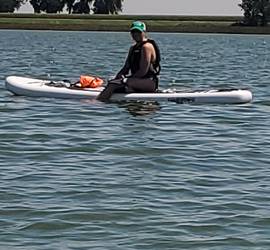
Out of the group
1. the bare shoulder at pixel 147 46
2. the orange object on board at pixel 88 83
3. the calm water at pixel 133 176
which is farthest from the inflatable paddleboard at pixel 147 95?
the bare shoulder at pixel 147 46

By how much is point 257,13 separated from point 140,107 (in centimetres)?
8984

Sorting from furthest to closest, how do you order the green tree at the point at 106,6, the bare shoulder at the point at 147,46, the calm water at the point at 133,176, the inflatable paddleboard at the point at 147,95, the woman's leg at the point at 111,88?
1. the green tree at the point at 106,6
2. the inflatable paddleboard at the point at 147,95
3. the woman's leg at the point at 111,88
4. the bare shoulder at the point at 147,46
5. the calm water at the point at 133,176

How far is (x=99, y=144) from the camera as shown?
11516mm

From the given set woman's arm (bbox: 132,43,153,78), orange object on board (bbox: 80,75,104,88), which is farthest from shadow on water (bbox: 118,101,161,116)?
orange object on board (bbox: 80,75,104,88)

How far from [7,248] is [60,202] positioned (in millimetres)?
1328

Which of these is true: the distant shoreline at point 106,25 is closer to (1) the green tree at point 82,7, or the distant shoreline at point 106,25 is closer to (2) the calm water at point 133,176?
(1) the green tree at point 82,7

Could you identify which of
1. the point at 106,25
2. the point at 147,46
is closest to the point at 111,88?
the point at 147,46

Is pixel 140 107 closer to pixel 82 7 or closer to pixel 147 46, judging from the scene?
pixel 147 46

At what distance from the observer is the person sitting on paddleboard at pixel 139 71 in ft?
50.4

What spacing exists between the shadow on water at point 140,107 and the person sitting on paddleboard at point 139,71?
276 millimetres

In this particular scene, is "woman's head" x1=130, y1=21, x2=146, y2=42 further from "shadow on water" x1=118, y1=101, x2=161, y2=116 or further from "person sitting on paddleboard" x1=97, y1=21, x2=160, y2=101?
"shadow on water" x1=118, y1=101, x2=161, y2=116

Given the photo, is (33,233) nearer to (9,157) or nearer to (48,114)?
(9,157)

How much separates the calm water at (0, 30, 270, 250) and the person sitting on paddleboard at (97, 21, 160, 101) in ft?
1.17

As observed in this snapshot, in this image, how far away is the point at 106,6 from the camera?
123312 mm
